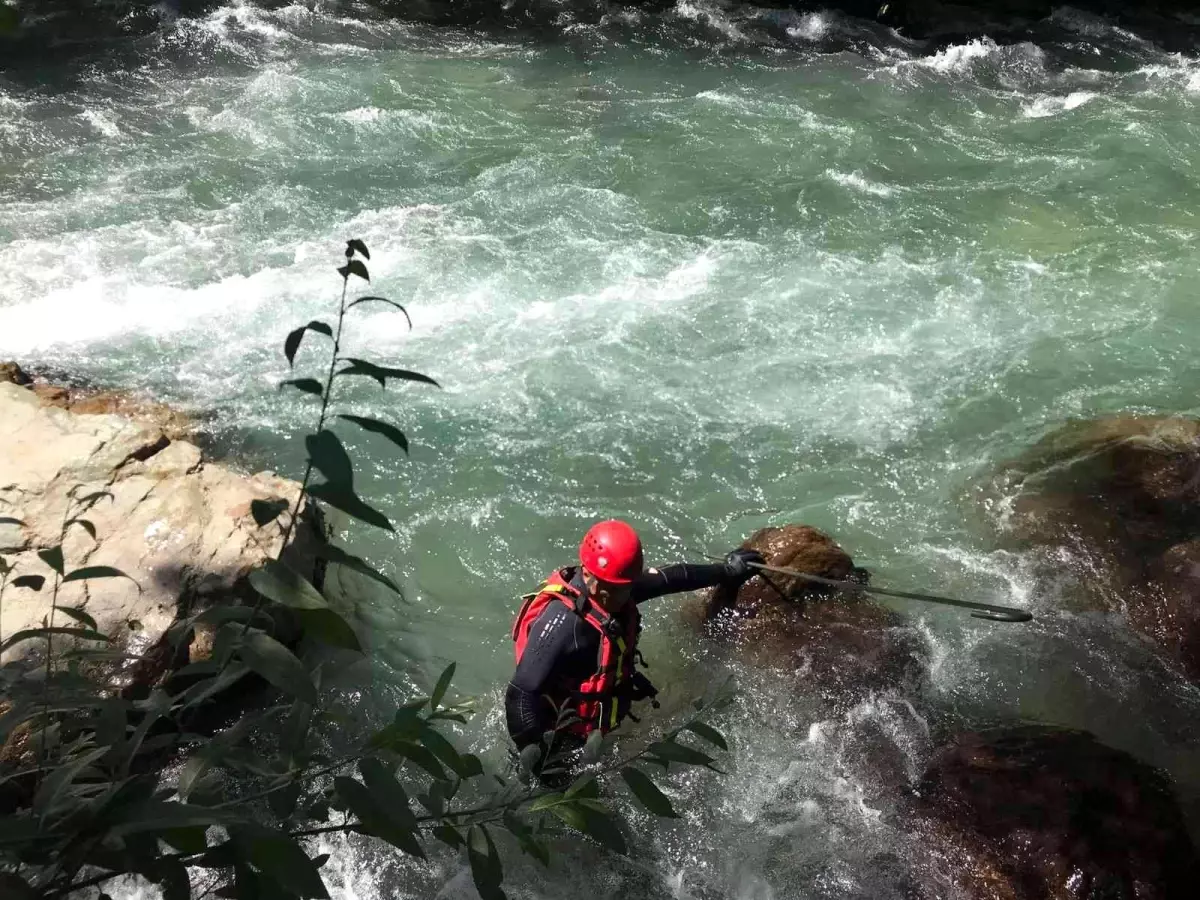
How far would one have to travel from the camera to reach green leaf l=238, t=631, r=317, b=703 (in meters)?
1.30

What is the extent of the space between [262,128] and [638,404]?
559 cm

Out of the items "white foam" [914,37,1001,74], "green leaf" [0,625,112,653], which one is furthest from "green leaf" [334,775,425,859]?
"white foam" [914,37,1001,74]

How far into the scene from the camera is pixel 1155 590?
199 inches

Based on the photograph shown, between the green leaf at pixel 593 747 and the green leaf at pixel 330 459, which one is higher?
the green leaf at pixel 330 459

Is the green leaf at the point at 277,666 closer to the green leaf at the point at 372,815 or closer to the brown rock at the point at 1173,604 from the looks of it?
the green leaf at the point at 372,815

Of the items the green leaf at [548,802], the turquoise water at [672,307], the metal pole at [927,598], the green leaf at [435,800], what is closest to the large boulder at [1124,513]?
the turquoise water at [672,307]

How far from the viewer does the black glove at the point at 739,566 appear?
178 inches

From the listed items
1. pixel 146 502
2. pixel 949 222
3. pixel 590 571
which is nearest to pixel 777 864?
pixel 590 571

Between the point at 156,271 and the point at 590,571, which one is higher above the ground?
the point at 590,571

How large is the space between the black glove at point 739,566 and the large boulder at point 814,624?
0.20 meters

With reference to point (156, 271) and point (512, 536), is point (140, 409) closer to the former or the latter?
point (156, 271)

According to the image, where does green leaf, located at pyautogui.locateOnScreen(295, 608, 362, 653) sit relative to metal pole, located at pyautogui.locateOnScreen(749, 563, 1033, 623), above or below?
above

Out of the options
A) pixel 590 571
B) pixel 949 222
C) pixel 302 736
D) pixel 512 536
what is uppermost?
pixel 302 736

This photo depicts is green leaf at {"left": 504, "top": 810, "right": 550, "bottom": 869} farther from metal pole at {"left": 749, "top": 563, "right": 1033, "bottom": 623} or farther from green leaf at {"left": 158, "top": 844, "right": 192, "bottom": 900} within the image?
metal pole at {"left": 749, "top": 563, "right": 1033, "bottom": 623}
